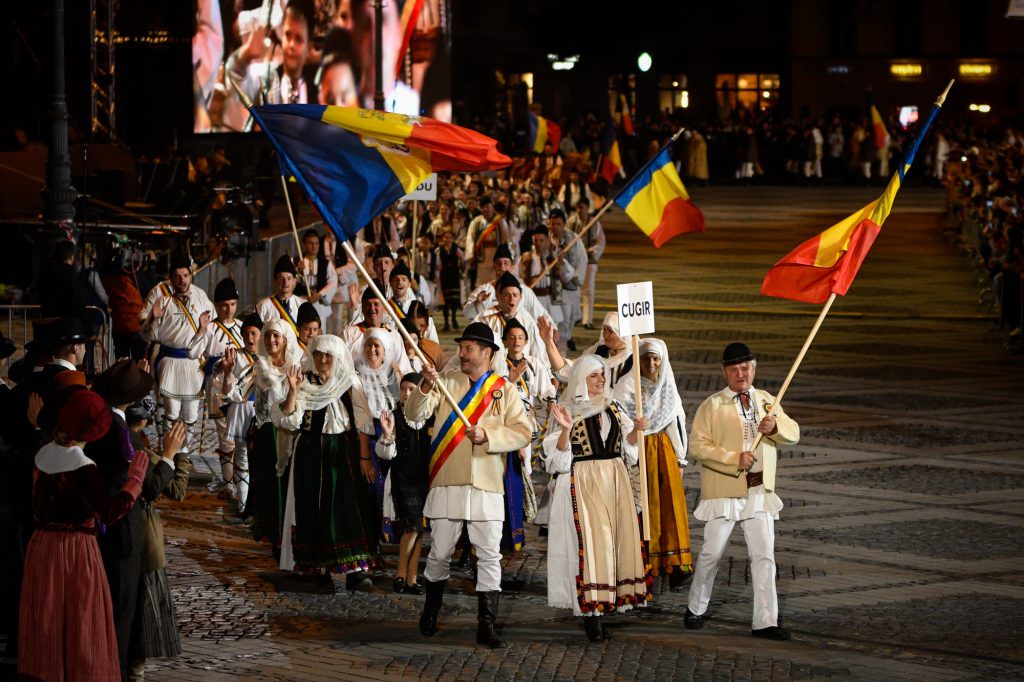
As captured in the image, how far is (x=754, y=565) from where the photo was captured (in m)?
10.4

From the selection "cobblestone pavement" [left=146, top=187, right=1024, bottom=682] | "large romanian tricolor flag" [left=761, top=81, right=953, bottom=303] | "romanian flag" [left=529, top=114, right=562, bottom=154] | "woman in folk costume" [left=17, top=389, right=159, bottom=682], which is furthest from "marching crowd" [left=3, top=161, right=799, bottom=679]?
"romanian flag" [left=529, top=114, right=562, bottom=154]

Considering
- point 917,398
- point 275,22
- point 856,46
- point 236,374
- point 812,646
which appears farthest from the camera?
point 856,46

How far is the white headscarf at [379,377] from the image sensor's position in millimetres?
12297

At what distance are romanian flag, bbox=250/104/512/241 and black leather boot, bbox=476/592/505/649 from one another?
2.34 meters

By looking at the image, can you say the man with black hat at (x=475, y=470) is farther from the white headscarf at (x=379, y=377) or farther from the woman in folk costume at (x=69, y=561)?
the woman in folk costume at (x=69, y=561)

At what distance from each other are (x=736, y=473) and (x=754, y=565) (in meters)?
0.55

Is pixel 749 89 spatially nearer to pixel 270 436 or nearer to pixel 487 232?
pixel 487 232

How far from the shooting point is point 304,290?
1789cm

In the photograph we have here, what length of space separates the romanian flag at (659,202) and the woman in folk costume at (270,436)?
11.9ft

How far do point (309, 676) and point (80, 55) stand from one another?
26835mm

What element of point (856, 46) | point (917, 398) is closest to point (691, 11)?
point (856, 46)

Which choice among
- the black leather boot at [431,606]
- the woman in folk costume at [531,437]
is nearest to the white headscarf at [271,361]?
the woman in folk costume at [531,437]

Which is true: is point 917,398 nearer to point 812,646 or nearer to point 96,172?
point 812,646

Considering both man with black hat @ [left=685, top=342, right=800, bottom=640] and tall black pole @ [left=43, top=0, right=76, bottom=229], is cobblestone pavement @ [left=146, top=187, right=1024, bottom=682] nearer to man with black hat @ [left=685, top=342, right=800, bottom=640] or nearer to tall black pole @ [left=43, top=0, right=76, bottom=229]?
man with black hat @ [left=685, top=342, right=800, bottom=640]
